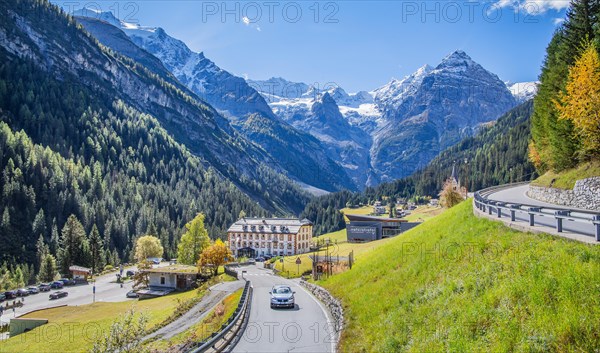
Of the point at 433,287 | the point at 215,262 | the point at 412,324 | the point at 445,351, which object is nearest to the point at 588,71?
the point at 433,287

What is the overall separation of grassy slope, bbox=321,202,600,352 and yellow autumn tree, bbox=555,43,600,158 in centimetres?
1385

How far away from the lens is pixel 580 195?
108ft

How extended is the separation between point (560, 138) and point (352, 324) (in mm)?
30339

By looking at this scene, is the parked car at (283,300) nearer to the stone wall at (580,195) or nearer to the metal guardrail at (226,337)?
the metal guardrail at (226,337)

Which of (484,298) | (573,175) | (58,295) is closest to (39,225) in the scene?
(58,295)

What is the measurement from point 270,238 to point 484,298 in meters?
133

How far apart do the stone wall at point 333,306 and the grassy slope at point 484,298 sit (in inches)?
40.3

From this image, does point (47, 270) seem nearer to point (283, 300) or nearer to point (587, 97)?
point (283, 300)

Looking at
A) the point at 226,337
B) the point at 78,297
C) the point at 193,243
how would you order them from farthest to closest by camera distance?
1. the point at 193,243
2. the point at 78,297
3. the point at 226,337

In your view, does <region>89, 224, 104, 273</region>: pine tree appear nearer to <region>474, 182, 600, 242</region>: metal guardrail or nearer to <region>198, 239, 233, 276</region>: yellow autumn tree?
<region>198, 239, 233, 276</region>: yellow autumn tree

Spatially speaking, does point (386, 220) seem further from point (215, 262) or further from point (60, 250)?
point (60, 250)

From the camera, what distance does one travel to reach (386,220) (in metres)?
123

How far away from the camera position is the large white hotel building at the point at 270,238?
143250 millimetres

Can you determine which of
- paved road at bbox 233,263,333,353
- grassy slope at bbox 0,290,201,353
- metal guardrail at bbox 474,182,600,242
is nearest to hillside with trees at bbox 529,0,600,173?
metal guardrail at bbox 474,182,600,242
